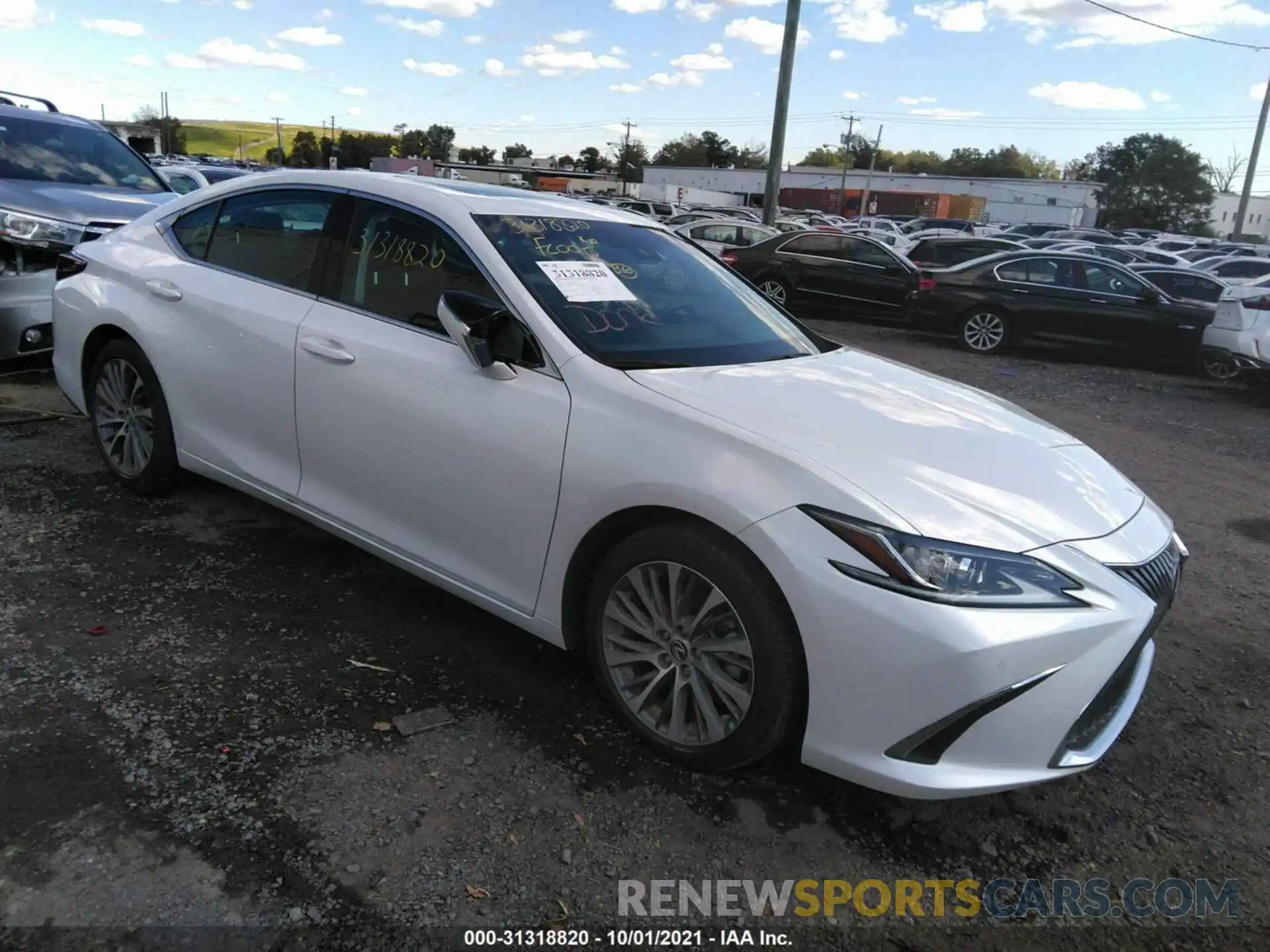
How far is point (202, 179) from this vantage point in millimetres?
12375

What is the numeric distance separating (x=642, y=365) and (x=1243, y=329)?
9559 millimetres

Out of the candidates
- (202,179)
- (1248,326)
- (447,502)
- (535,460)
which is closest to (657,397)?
(535,460)

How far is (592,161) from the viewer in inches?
4126

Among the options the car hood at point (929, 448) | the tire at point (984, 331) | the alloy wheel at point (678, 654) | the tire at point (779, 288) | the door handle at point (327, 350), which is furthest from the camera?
the tire at point (779, 288)

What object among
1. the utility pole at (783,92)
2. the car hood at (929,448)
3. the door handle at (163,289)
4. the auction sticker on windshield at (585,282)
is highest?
the utility pole at (783,92)

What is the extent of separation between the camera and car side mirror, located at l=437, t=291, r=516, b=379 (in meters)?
2.98

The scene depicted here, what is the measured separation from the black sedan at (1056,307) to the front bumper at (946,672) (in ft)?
35.6

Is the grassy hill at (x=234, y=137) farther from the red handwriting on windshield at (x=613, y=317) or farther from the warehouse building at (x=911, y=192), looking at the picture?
the red handwriting on windshield at (x=613, y=317)

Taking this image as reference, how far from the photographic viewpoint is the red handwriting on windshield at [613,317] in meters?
3.10

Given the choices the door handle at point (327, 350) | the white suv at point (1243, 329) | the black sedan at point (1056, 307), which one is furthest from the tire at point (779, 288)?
the door handle at point (327, 350)

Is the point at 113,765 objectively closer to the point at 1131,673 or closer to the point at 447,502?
the point at 447,502

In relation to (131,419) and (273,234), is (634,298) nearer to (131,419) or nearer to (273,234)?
(273,234)

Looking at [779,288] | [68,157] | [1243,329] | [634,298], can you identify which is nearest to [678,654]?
[634,298]

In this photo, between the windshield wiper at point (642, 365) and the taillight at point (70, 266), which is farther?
the taillight at point (70, 266)
